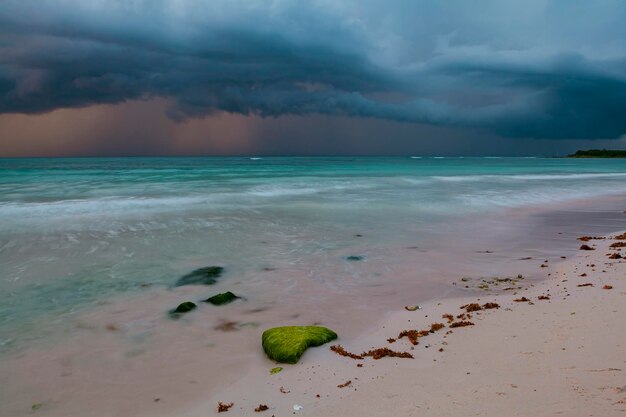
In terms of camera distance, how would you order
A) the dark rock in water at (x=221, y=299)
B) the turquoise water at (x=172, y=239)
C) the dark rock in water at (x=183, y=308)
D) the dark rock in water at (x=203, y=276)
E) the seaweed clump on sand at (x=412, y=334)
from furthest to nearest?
the dark rock in water at (x=203, y=276) < the turquoise water at (x=172, y=239) < the dark rock in water at (x=221, y=299) < the dark rock in water at (x=183, y=308) < the seaweed clump on sand at (x=412, y=334)

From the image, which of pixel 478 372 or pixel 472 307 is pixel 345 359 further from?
pixel 472 307

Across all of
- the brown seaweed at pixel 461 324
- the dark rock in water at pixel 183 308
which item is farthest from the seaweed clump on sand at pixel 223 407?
the brown seaweed at pixel 461 324

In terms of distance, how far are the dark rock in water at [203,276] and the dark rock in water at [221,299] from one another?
49.8 inches

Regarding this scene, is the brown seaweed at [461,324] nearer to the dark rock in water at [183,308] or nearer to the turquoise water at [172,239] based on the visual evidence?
the turquoise water at [172,239]

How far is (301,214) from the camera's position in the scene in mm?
19406

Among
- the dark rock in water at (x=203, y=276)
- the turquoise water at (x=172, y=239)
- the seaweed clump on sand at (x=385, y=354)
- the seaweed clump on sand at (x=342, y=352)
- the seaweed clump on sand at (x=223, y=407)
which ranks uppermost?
the seaweed clump on sand at (x=385, y=354)

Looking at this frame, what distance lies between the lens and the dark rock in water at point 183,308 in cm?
701

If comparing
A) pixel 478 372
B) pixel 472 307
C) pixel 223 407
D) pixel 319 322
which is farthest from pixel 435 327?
pixel 223 407

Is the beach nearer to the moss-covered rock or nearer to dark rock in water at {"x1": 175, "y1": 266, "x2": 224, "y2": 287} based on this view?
the moss-covered rock

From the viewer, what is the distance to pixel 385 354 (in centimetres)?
525

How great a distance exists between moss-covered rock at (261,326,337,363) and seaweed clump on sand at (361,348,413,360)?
0.66 m

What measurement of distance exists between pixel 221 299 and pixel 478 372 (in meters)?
4.33

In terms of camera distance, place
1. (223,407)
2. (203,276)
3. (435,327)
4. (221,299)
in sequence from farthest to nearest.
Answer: (203,276), (221,299), (435,327), (223,407)

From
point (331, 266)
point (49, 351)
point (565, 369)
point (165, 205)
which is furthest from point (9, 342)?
point (165, 205)
